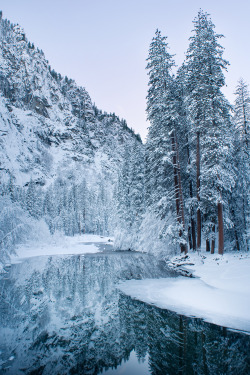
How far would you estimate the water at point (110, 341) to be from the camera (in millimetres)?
4828

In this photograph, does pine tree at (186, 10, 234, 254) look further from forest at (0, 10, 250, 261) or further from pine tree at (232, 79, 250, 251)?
pine tree at (232, 79, 250, 251)

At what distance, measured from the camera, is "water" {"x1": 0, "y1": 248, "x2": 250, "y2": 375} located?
4.83 metres

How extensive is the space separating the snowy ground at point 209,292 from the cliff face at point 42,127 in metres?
108

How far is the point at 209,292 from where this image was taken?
8.79 m

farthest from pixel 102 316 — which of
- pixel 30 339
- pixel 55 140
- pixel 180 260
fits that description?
pixel 55 140

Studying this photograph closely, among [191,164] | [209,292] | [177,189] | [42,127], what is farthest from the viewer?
[42,127]

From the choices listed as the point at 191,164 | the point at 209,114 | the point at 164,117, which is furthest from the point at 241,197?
the point at 164,117

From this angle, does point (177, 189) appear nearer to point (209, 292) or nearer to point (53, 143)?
point (209, 292)

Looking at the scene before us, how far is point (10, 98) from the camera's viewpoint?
144375 mm

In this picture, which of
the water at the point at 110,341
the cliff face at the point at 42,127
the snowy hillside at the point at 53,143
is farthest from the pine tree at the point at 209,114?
the cliff face at the point at 42,127

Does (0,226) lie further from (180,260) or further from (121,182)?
(121,182)

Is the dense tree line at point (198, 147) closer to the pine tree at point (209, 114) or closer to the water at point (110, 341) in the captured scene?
the pine tree at point (209, 114)

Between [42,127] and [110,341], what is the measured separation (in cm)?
15436

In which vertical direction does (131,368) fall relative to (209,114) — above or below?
below
